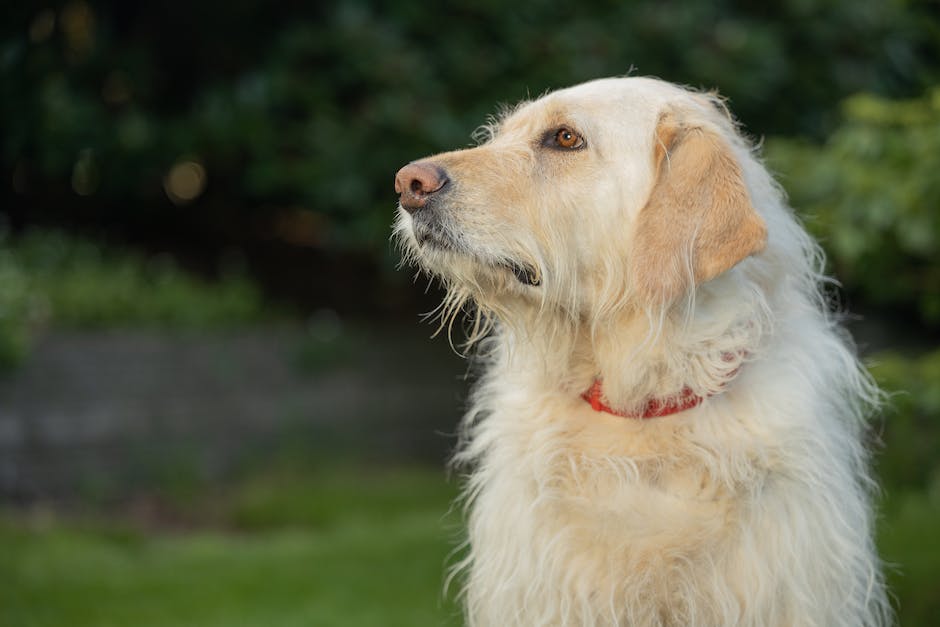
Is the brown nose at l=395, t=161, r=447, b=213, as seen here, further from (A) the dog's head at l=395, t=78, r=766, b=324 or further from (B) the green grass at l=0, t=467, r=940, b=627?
(B) the green grass at l=0, t=467, r=940, b=627

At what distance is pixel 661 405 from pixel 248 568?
358 centimetres

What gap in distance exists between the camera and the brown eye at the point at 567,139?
9.89 ft

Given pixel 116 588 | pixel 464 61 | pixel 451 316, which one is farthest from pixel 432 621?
pixel 464 61

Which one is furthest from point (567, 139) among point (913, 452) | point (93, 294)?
point (93, 294)

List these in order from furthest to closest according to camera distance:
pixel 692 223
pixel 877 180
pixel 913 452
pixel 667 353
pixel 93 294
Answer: pixel 93 294
pixel 913 452
pixel 877 180
pixel 667 353
pixel 692 223

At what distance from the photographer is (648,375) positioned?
116 inches

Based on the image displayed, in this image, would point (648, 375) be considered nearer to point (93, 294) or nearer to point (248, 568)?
point (248, 568)

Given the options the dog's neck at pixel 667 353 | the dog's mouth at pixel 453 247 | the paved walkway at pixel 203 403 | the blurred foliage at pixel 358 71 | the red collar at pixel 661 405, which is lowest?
the paved walkway at pixel 203 403

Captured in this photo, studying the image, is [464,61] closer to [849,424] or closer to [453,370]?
[453,370]

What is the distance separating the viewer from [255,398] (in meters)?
7.73

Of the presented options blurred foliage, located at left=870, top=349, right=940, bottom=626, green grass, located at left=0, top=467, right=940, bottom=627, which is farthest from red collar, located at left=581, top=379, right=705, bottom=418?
green grass, located at left=0, top=467, right=940, bottom=627

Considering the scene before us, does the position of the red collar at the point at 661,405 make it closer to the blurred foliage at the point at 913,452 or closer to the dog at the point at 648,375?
the dog at the point at 648,375

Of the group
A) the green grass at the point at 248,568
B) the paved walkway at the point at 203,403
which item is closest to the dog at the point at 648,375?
the green grass at the point at 248,568

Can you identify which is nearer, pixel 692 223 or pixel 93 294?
pixel 692 223
